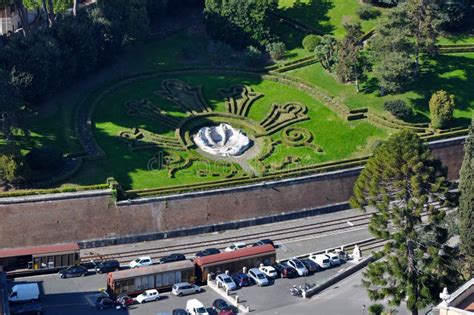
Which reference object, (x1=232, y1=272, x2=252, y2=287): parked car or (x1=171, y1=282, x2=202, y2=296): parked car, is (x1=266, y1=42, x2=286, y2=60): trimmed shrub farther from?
(x1=171, y1=282, x2=202, y2=296): parked car

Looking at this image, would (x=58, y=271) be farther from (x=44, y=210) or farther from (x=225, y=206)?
(x=225, y=206)

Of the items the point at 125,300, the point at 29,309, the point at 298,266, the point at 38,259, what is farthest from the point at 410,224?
the point at 38,259

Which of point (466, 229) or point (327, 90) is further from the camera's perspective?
point (327, 90)

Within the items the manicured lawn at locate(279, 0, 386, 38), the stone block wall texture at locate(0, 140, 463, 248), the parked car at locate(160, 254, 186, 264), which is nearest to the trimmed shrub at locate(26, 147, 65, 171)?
the stone block wall texture at locate(0, 140, 463, 248)

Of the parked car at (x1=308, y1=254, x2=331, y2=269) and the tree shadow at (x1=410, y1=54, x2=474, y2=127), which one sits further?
the tree shadow at (x1=410, y1=54, x2=474, y2=127)

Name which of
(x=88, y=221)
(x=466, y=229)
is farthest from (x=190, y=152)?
(x=466, y=229)

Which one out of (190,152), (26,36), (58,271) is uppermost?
(26,36)
